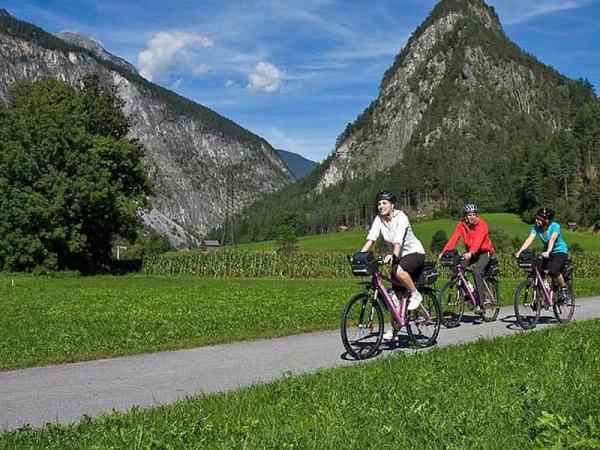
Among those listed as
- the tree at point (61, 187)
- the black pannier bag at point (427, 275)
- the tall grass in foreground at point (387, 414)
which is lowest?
the tall grass in foreground at point (387, 414)

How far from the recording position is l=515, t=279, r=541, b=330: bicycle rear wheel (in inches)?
512

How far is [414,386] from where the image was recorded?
655 cm

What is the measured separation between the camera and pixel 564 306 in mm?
14008

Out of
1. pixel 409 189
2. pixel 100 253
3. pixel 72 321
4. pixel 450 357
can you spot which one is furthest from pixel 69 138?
pixel 409 189

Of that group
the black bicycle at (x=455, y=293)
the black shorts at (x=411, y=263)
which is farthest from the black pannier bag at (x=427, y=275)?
the black bicycle at (x=455, y=293)

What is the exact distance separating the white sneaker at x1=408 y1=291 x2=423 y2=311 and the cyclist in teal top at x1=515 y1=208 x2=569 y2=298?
13.5 feet

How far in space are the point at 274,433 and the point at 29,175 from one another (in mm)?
56734

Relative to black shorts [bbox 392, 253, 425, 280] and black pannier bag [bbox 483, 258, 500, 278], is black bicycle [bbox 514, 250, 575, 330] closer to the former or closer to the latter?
Answer: black pannier bag [bbox 483, 258, 500, 278]

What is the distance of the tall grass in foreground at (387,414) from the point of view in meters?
4.79

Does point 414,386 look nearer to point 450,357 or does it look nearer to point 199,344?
point 450,357

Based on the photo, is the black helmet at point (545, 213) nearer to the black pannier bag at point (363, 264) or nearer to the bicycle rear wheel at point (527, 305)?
the bicycle rear wheel at point (527, 305)

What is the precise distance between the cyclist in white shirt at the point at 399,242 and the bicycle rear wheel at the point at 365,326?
0.80 ft

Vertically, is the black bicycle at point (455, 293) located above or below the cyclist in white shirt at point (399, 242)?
below

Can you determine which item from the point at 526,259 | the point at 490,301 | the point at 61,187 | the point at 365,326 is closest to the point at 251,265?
the point at 61,187
